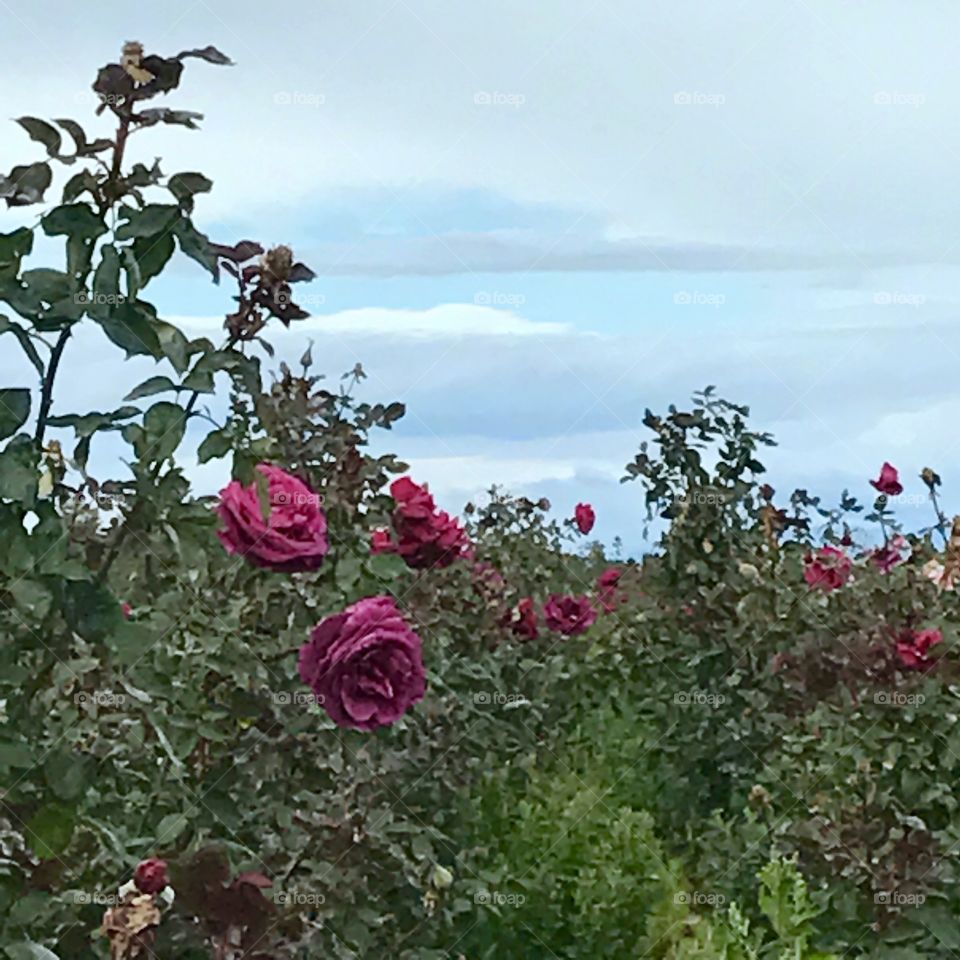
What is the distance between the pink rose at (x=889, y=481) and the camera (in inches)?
210

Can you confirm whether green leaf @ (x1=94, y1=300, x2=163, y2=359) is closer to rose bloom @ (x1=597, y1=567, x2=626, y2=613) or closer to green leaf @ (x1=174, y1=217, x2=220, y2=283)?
green leaf @ (x1=174, y1=217, x2=220, y2=283)

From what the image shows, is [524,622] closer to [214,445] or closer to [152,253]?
[214,445]

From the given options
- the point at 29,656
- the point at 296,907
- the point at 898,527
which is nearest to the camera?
the point at 29,656

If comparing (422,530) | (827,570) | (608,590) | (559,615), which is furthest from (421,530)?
(608,590)

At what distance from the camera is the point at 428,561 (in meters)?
3.19

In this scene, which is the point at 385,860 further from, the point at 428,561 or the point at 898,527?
the point at 898,527

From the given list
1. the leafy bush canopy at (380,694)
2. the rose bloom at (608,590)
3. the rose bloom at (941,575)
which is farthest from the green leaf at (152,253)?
the rose bloom at (608,590)

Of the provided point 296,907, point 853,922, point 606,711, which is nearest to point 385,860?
point 296,907

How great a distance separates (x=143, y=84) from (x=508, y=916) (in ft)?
8.70

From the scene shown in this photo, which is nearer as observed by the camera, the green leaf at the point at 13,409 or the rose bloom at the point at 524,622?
the green leaf at the point at 13,409

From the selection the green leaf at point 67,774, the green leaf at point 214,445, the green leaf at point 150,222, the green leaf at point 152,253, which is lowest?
the green leaf at point 67,774

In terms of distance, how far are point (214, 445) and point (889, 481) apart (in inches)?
148

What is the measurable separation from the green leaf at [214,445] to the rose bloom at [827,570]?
332 cm

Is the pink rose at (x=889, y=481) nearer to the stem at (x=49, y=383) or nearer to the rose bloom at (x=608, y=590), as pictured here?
the rose bloom at (x=608, y=590)
